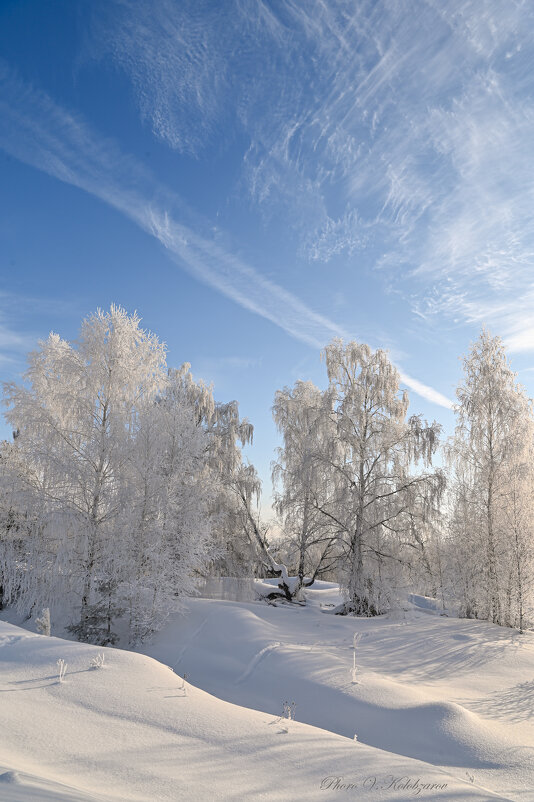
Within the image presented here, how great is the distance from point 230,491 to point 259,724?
16120 millimetres

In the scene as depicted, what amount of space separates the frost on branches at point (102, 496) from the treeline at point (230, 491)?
5 centimetres

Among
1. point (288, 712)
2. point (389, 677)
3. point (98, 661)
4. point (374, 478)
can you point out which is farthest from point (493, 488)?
point (98, 661)

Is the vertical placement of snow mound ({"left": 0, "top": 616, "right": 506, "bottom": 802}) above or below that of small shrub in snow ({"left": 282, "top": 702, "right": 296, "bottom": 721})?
above

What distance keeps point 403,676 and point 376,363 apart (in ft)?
39.1

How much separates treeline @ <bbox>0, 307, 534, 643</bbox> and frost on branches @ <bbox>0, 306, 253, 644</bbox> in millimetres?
46

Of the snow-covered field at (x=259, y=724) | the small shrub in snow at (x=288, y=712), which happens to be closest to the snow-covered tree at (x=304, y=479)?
the snow-covered field at (x=259, y=724)

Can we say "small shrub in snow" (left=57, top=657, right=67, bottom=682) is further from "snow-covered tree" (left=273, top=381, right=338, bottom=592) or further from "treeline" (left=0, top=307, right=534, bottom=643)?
"snow-covered tree" (left=273, top=381, right=338, bottom=592)

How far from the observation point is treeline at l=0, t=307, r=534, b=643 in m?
13.8

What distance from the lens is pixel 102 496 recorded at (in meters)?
14.2

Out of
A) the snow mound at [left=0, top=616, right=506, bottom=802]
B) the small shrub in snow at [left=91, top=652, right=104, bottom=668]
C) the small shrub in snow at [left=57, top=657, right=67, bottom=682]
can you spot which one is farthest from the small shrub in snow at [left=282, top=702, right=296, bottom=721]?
the small shrub in snow at [left=57, top=657, right=67, bottom=682]

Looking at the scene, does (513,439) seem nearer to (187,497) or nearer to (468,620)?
(468,620)

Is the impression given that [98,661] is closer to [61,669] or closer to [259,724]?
[61,669]

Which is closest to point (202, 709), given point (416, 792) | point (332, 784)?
point (332, 784)

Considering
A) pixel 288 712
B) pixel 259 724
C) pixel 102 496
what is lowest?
pixel 288 712
